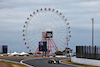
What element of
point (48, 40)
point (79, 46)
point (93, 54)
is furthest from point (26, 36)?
point (93, 54)

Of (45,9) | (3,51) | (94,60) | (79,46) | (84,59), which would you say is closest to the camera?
(94,60)

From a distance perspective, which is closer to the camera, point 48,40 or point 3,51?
point 48,40

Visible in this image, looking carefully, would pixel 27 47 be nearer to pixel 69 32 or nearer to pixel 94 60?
pixel 69 32

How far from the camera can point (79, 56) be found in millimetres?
42250

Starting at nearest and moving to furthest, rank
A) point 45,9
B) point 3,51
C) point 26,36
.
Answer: point 26,36 → point 45,9 → point 3,51

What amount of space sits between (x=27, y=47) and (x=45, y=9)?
53.6 ft

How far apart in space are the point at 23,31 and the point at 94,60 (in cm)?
5416

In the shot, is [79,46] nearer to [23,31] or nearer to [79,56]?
[79,56]

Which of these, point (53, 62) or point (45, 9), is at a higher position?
point (45, 9)

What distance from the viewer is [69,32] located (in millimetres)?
91000

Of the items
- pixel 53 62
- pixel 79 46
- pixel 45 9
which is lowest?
pixel 53 62

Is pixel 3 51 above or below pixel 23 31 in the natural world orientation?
below

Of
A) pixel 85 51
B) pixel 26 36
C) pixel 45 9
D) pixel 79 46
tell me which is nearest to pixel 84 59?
pixel 85 51

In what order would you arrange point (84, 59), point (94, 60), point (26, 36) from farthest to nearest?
point (26, 36)
point (84, 59)
point (94, 60)
